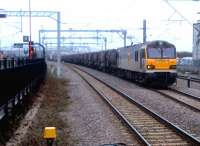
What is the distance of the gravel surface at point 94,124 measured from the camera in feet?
41.6

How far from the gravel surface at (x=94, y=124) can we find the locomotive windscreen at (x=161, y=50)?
372 inches

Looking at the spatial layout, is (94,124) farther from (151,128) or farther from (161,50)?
(161,50)

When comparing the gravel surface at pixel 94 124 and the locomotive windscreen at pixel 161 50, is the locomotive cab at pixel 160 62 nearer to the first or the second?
the locomotive windscreen at pixel 161 50

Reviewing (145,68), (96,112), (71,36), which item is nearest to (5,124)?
(96,112)

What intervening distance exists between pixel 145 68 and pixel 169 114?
13.2m

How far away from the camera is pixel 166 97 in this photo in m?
24.8

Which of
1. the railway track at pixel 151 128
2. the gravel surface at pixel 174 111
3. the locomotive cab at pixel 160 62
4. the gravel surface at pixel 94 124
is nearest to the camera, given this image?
the railway track at pixel 151 128

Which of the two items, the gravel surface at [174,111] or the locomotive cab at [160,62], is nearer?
the gravel surface at [174,111]

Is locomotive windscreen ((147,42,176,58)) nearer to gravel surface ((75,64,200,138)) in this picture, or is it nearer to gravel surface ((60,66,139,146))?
gravel surface ((75,64,200,138))

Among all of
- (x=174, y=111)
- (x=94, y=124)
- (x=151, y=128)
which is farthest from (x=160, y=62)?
(x=151, y=128)

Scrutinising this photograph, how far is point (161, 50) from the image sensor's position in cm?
3159

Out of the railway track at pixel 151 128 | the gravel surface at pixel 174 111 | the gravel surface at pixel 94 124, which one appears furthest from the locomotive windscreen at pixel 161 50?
the railway track at pixel 151 128

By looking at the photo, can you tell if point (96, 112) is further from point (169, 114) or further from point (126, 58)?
point (126, 58)

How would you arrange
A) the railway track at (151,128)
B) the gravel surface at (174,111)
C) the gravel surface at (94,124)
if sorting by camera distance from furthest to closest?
1. the gravel surface at (174,111)
2. the gravel surface at (94,124)
3. the railway track at (151,128)
